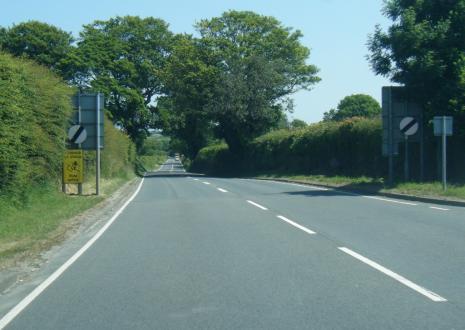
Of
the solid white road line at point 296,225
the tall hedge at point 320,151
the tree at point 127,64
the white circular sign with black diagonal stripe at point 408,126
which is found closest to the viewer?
the solid white road line at point 296,225

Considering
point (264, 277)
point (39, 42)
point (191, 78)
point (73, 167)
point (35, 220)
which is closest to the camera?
point (264, 277)

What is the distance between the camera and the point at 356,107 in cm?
8938

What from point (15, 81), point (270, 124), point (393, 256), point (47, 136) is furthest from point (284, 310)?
point (270, 124)

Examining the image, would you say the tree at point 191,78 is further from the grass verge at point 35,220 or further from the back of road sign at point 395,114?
the grass verge at point 35,220

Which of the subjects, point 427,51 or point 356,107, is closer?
point 427,51

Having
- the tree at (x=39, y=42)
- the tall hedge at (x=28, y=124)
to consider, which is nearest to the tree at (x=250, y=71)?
the tree at (x=39, y=42)

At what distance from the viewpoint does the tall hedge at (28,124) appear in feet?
47.7

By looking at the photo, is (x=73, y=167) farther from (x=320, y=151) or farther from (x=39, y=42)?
(x=39, y=42)

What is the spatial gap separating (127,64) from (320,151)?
939 inches

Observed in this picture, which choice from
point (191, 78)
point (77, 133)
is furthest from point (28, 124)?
point (191, 78)

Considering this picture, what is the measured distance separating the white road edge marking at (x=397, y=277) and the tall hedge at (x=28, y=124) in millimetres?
8348

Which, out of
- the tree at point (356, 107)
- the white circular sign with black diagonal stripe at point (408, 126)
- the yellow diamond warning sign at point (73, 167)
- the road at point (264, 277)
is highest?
the tree at point (356, 107)

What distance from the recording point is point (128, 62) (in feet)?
192

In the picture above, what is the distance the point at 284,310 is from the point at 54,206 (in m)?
12.7
